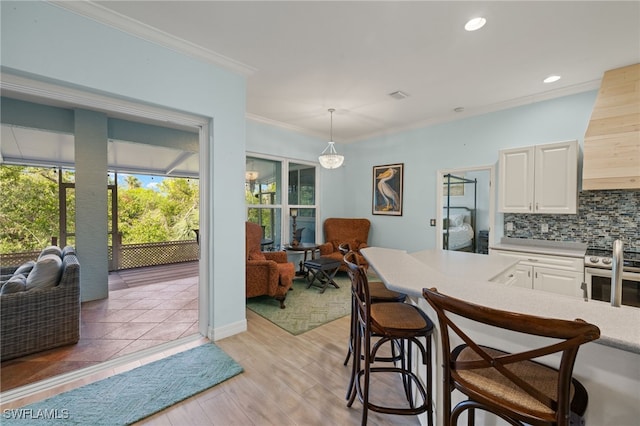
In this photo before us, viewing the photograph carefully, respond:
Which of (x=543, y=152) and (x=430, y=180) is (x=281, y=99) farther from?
(x=543, y=152)

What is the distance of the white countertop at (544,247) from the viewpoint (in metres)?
3.05

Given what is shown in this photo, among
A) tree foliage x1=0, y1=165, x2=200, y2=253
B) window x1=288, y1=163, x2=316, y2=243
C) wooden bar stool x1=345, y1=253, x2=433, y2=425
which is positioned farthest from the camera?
window x1=288, y1=163, x2=316, y2=243

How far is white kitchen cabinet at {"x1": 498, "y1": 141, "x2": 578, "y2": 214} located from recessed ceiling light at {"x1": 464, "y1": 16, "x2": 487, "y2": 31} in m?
1.98

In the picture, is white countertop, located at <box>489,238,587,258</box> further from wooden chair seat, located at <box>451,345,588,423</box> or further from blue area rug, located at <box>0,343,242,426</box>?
blue area rug, located at <box>0,343,242,426</box>

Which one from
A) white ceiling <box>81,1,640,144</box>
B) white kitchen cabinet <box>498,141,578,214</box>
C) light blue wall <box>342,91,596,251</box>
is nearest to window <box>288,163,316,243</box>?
light blue wall <box>342,91,596,251</box>

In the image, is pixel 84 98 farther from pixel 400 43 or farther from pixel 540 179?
pixel 540 179

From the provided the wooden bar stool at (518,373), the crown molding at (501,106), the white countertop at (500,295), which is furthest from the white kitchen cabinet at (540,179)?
the wooden bar stool at (518,373)

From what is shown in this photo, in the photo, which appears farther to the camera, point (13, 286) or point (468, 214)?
point (468, 214)

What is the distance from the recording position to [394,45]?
2479 mm

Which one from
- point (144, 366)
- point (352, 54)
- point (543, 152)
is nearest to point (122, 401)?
point (144, 366)

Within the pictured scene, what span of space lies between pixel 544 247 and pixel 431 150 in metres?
2.22

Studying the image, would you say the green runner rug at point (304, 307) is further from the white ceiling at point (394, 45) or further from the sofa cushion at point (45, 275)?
the white ceiling at point (394, 45)

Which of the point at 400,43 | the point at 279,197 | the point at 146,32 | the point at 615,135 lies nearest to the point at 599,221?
the point at 615,135

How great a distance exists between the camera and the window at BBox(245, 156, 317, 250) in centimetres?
483
